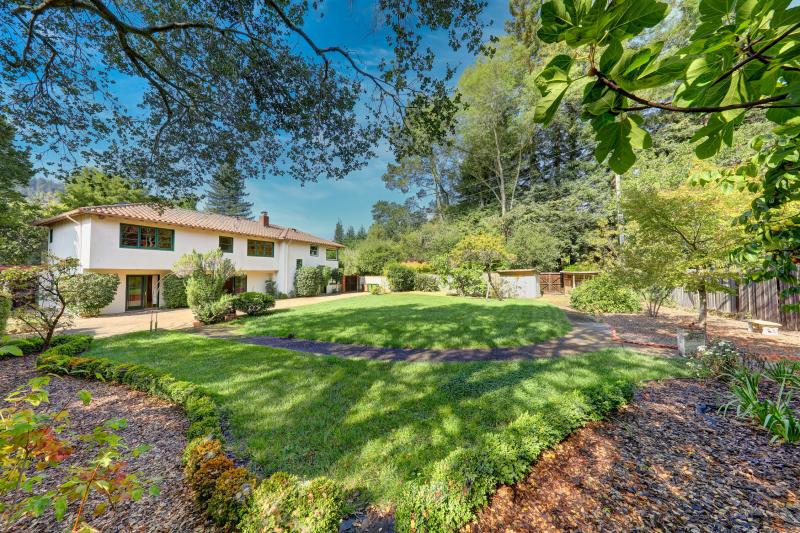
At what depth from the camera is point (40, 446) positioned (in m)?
1.48

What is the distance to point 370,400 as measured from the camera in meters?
4.32

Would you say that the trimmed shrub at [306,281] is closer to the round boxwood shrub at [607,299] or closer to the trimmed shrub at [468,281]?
the trimmed shrub at [468,281]

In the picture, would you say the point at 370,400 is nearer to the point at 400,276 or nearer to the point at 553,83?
the point at 553,83

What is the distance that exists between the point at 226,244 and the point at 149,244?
3.76 meters

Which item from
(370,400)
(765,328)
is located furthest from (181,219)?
(765,328)

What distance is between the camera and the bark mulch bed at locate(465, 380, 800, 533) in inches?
83.4

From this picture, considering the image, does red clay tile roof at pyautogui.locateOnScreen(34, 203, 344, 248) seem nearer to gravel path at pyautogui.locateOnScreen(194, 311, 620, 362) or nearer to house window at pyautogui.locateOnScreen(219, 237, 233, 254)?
house window at pyautogui.locateOnScreen(219, 237, 233, 254)

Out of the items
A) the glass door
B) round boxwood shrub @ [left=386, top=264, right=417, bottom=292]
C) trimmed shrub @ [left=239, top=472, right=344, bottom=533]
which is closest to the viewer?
trimmed shrub @ [left=239, top=472, right=344, bottom=533]

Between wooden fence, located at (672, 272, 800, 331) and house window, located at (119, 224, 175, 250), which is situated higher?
house window, located at (119, 224, 175, 250)

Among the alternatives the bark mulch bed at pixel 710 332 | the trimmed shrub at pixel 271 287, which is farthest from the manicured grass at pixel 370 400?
the trimmed shrub at pixel 271 287

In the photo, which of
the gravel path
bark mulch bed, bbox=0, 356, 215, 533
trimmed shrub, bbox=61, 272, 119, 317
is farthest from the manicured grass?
trimmed shrub, bbox=61, 272, 119, 317

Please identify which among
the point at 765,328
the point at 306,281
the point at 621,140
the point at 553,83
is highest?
the point at 553,83

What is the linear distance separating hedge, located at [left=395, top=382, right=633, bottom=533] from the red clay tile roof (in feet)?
28.9

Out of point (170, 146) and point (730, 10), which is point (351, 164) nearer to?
point (170, 146)
